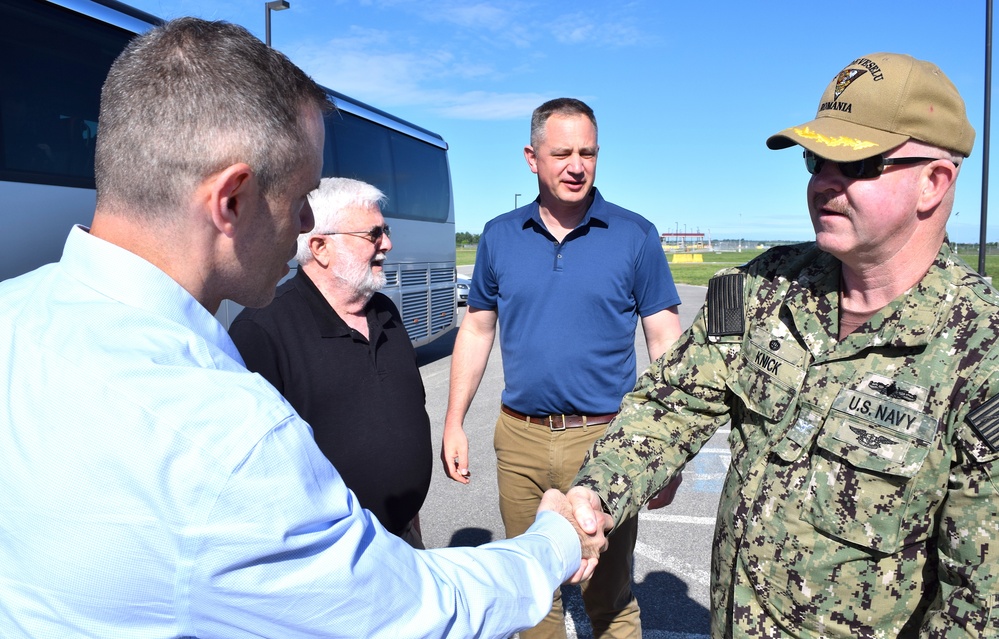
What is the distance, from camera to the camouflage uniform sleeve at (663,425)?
2037mm

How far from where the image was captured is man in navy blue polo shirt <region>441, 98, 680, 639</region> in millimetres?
3076

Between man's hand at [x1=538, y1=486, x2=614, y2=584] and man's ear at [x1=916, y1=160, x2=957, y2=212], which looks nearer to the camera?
man's ear at [x1=916, y1=160, x2=957, y2=212]

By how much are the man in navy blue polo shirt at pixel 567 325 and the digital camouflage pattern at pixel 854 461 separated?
3.41 ft

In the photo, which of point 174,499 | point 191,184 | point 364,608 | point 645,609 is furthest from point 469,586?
point 645,609

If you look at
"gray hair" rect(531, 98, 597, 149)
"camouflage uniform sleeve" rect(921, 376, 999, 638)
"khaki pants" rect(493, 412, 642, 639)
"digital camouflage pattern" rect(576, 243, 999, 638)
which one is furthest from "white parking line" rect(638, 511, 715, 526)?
"camouflage uniform sleeve" rect(921, 376, 999, 638)

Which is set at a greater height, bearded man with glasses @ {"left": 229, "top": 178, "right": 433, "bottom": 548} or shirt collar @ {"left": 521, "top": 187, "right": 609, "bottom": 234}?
shirt collar @ {"left": 521, "top": 187, "right": 609, "bottom": 234}

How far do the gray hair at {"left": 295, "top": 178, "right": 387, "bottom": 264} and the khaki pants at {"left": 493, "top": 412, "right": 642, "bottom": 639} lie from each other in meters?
1.19

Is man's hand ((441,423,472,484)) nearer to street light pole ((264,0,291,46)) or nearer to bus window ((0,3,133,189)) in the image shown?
bus window ((0,3,133,189))

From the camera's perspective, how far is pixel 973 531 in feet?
4.75

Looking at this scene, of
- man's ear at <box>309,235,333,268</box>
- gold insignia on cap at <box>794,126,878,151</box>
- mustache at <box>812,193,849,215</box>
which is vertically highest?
gold insignia on cap at <box>794,126,878,151</box>

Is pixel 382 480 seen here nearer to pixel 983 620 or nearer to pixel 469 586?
pixel 469 586

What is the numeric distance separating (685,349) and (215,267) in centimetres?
139

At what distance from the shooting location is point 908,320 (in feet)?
5.37

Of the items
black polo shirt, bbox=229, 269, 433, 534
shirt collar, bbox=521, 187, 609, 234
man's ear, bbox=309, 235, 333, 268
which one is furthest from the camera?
shirt collar, bbox=521, 187, 609, 234
